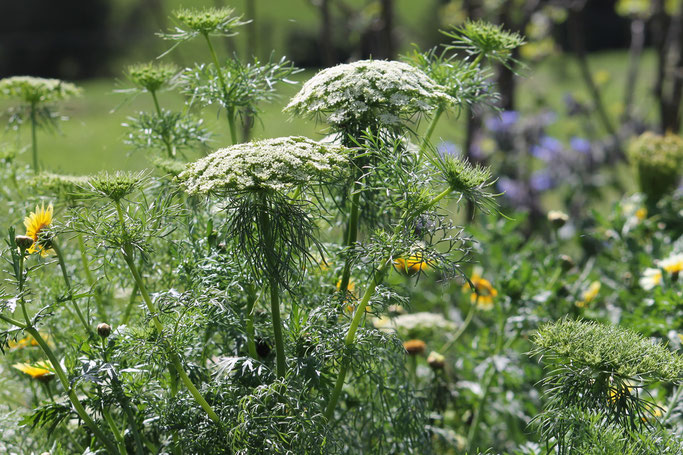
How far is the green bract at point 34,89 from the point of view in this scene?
66.4 inches

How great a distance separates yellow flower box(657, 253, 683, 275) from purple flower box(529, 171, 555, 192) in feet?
7.82

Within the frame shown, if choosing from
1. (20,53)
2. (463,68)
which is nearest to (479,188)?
(463,68)

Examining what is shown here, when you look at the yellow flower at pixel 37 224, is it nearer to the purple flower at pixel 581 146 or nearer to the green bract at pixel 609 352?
the green bract at pixel 609 352

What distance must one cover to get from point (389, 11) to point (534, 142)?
64.4 inches

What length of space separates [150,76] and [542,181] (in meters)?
3.35

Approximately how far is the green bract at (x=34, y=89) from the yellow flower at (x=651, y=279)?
1.63 meters

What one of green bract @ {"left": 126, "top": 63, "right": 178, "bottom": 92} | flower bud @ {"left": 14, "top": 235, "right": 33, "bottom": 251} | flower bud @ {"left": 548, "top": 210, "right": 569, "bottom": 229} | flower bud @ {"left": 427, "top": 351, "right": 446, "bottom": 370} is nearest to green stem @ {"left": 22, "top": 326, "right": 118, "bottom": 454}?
flower bud @ {"left": 14, "top": 235, "right": 33, "bottom": 251}

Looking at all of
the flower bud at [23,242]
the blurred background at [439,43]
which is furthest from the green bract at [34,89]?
the flower bud at [23,242]

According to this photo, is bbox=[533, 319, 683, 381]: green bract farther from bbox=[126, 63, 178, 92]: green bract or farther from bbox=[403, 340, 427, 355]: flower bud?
bbox=[126, 63, 178, 92]: green bract

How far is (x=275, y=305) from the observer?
121 cm

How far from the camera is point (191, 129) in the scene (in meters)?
→ 1.66

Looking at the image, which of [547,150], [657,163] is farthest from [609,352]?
[547,150]

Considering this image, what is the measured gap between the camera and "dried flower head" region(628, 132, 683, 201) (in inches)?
96.7

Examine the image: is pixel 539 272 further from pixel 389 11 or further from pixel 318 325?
pixel 389 11
